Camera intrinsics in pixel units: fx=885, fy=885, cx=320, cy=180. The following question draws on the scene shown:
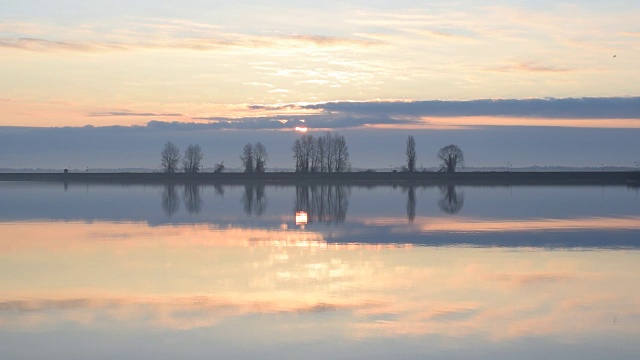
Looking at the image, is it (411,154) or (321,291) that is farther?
(411,154)

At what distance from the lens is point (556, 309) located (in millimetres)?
12719

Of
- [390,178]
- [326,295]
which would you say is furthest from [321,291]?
[390,178]

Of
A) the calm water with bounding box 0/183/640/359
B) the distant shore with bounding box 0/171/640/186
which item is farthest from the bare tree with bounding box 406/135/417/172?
the calm water with bounding box 0/183/640/359

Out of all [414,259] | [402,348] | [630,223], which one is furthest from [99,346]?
[630,223]

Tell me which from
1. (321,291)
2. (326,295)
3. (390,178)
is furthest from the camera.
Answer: (390,178)

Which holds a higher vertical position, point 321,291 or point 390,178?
point 390,178

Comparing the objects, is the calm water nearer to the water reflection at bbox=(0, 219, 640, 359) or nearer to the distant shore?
the water reflection at bbox=(0, 219, 640, 359)

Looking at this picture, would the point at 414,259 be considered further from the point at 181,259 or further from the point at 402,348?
the point at 402,348

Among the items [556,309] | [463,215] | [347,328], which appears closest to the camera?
[347,328]

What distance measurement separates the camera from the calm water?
10.7 metres

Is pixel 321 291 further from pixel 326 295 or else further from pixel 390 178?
pixel 390 178

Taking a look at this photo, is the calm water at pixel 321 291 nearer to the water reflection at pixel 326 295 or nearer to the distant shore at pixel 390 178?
the water reflection at pixel 326 295

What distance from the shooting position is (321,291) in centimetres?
1414

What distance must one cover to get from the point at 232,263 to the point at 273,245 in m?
3.34
